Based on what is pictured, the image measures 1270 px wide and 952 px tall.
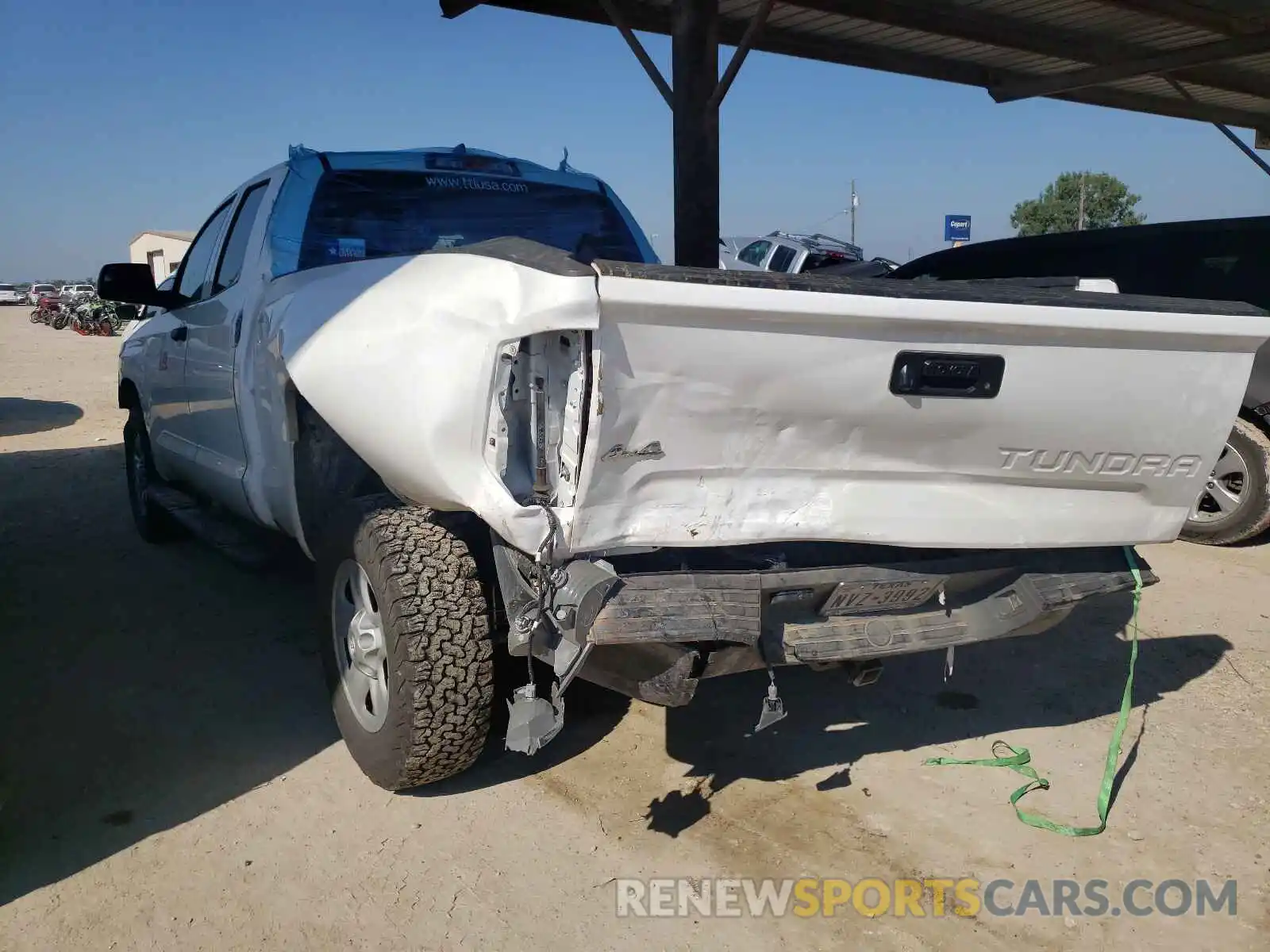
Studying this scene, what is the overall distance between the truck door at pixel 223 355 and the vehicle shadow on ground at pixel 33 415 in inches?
294

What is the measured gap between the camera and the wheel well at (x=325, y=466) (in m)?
3.44

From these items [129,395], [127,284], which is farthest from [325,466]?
[129,395]

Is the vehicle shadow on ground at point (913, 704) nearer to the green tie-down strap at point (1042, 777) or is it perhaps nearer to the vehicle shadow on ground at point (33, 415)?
the green tie-down strap at point (1042, 777)

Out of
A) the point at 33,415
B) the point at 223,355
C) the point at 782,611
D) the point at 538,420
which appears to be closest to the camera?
the point at 538,420

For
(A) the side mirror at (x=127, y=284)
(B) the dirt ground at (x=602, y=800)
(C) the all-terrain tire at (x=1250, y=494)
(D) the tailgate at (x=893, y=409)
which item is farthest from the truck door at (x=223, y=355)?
(C) the all-terrain tire at (x=1250, y=494)

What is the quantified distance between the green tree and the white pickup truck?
4509cm

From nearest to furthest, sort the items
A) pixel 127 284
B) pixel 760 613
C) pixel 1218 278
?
pixel 760 613
pixel 127 284
pixel 1218 278

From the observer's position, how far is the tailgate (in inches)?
88.5

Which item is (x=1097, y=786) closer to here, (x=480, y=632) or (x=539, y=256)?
(x=480, y=632)

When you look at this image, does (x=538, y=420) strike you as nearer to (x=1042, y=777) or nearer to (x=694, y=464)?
(x=694, y=464)

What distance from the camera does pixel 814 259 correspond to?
49.4 ft

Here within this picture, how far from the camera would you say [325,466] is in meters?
3.49

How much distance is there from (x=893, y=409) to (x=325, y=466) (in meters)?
2.00

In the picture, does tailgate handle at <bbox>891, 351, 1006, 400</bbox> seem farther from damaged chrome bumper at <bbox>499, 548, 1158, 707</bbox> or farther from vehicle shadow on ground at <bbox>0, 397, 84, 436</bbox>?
vehicle shadow on ground at <bbox>0, 397, 84, 436</bbox>
